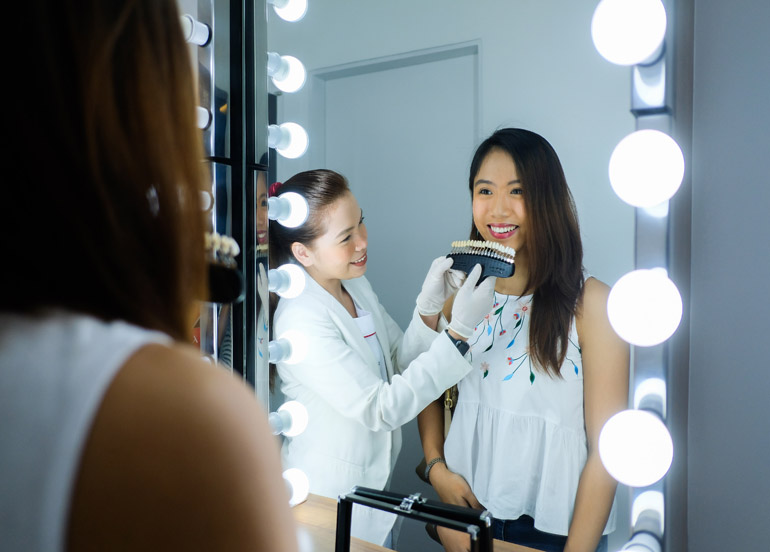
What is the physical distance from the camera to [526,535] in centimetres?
53

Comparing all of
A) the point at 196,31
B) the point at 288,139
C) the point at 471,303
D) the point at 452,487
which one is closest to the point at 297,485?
the point at 452,487

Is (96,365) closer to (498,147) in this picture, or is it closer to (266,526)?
(266,526)

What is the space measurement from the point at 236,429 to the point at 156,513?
3 cm

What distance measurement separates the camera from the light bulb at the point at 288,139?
0.64 m

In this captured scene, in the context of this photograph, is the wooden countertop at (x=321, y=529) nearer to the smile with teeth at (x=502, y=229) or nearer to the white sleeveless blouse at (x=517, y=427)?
the white sleeveless blouse at (x=517, y=427)

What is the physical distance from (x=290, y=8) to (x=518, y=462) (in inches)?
21.5

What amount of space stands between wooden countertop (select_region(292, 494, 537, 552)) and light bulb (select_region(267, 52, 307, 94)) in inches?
18.8

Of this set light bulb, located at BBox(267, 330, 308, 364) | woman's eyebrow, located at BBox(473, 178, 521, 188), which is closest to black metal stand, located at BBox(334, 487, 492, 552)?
light bulb, located at BBox(267, 330, 308, 364)

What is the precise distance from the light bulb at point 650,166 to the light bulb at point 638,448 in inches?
6.3

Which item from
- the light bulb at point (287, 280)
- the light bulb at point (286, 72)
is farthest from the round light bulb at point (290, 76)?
the light bulb at point (287, 280)

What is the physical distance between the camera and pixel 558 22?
56 centimetres

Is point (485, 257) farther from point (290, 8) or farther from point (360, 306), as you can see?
point (290, 8)

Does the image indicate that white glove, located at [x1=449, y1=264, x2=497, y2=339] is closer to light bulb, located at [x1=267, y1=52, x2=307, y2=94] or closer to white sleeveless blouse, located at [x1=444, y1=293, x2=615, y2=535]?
white sleeveless blouse, located at [x1=444, y1=293, x2=615, y2=535]

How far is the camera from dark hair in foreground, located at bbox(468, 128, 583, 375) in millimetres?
521
